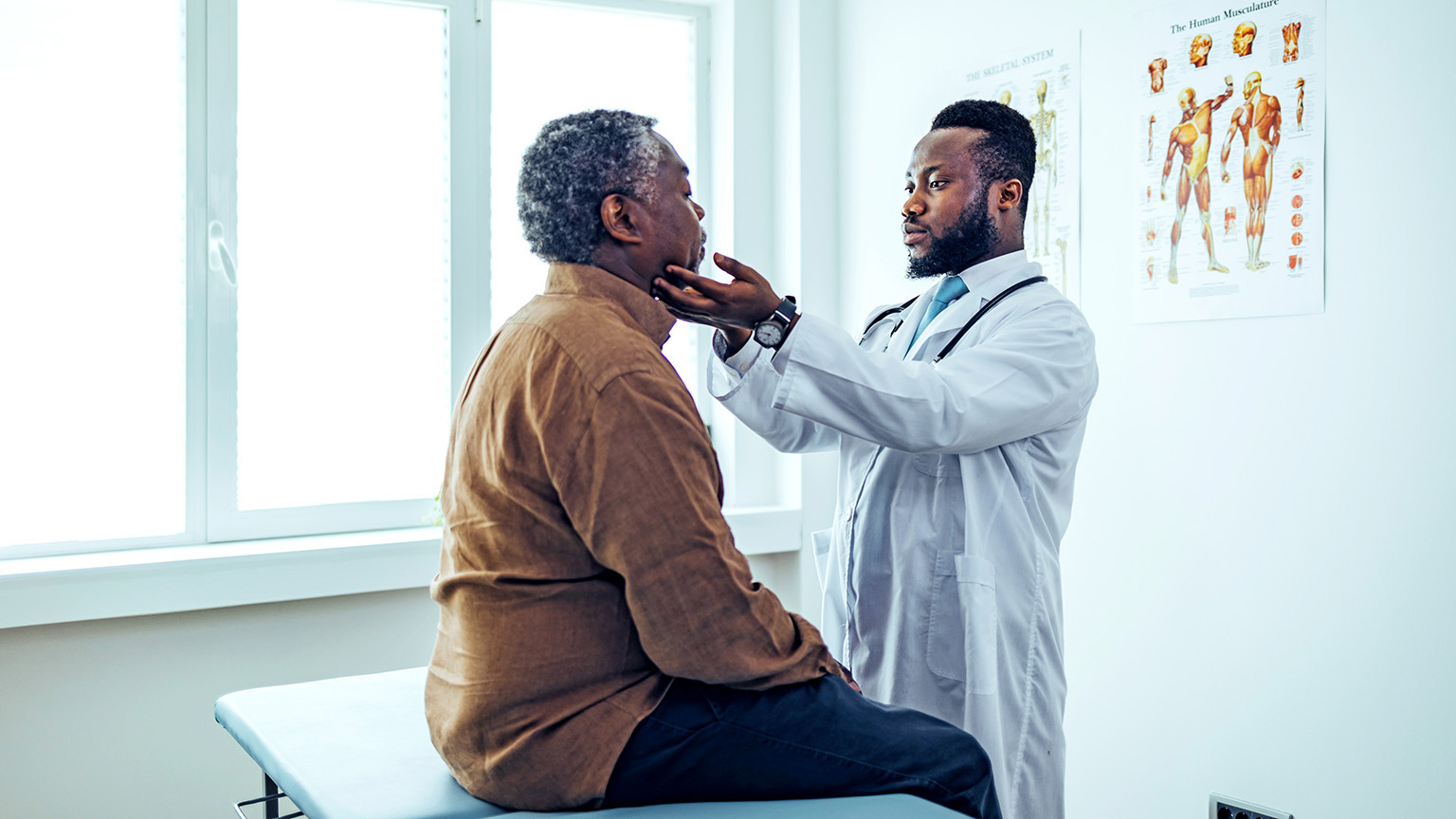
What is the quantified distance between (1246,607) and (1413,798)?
0.40 meters

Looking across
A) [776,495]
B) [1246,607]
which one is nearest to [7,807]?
[776,495]

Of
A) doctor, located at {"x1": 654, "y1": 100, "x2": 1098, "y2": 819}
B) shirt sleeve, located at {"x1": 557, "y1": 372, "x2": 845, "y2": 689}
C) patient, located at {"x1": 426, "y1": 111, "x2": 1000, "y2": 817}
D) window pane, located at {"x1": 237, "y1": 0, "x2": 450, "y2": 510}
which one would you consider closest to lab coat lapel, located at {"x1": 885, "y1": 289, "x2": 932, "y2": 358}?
doctor, located at {"x1": 654, "y1": 100, "x2": 1098, "y2": 819}

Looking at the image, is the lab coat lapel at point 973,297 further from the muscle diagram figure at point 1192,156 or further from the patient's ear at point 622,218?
the patient's ear at point 622,218

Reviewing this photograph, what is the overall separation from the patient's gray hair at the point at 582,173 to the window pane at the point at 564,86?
1.77 metres

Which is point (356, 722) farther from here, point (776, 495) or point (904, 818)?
point (776, 495)

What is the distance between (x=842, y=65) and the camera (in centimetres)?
323

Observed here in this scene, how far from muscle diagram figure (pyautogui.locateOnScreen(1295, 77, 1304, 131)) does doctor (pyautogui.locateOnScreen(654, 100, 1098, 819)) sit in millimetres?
507

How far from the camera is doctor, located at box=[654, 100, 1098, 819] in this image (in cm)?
157

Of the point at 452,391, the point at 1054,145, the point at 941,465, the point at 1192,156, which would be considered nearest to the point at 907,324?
the point at 941,465

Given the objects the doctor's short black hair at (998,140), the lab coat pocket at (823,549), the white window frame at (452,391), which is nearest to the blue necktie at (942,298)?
the doctor's short black hair at (998,140)

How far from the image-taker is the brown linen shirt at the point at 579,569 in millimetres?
1183

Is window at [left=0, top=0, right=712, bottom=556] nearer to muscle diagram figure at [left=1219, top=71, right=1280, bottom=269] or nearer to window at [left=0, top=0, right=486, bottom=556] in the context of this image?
window at [left=0, top=0, right=486, bottom=556]

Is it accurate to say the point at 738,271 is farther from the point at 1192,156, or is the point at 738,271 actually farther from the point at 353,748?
the point at 1192,156

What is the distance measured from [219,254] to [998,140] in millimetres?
1928
